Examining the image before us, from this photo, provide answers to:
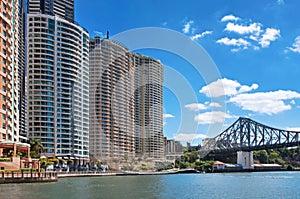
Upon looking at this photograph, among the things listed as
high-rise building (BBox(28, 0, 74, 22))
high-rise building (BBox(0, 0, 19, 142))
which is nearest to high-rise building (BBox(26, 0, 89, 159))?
high-rise building (BBox(28, 0, 74, 22))

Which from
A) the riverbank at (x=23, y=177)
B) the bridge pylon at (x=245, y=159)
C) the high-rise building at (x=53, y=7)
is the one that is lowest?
the bridge pylon at (x=245, y=159)

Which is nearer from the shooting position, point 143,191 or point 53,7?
point 143,191

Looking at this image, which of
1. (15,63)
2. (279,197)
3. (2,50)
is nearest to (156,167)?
(15,63)

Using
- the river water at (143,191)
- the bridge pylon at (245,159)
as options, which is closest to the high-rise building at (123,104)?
the bridge pylon at (245,159)

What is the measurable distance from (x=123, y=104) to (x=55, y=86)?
3645cm

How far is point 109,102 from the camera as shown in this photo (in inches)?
6068

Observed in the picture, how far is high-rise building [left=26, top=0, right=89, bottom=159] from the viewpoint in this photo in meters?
126

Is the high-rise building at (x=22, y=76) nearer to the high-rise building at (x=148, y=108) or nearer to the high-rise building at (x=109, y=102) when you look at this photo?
the high-rise building at (x=109, y=102)

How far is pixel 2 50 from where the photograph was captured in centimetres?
7781

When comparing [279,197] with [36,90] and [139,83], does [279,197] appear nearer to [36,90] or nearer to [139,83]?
[36,90]

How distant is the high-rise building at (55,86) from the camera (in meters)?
126

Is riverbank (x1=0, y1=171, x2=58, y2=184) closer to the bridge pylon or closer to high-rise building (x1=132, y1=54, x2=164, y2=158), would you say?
high-rise building (x1=132, y1=54, x2=164, y2=158)

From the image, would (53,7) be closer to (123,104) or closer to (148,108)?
(123,104)

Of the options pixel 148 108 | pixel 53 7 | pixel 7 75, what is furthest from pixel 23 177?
pixel 148 108
